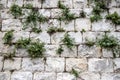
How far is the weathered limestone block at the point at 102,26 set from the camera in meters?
5.16

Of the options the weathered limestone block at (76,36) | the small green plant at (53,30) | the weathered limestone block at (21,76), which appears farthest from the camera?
the small green plant at (53,30)

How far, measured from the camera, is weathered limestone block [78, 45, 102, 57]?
496 centimetres

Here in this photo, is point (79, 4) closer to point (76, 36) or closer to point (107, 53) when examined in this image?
point (76, 36)

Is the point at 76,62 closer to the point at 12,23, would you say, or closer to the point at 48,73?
the point at 48,73

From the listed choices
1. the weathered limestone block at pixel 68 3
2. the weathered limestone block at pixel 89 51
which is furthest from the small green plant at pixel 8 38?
the weathered limestone block at pixel 89 51

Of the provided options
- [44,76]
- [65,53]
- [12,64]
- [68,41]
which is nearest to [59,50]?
[65,53]

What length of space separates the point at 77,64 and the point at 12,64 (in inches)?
52.4

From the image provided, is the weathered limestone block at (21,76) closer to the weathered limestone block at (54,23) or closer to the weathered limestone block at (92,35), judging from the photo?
the weathered limestone block at (54,23)

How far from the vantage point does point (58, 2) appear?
5.47 meters

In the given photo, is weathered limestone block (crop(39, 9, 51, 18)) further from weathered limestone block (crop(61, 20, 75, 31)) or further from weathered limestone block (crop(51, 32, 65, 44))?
weathered limestone block (crop(51, 32, 65, 44))

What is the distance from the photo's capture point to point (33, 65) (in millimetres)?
4949

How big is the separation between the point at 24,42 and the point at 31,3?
3.23 feet

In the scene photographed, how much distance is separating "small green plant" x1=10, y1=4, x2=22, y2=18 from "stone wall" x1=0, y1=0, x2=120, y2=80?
0.33 ft

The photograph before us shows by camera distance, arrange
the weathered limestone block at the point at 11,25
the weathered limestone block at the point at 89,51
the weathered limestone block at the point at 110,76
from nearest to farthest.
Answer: the weathered limestone block at the point at 110,76, the weathered limestone block at the point at 89,51, the weathered limestone block at the point at 11,25
